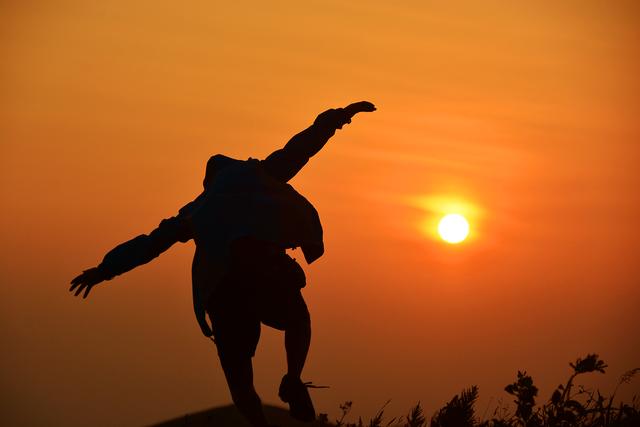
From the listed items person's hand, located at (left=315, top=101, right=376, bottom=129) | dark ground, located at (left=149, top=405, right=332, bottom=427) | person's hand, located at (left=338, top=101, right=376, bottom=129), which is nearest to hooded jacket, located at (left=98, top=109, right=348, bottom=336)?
person's hand, located at (left=315, top=101, right=376, bottom=129)

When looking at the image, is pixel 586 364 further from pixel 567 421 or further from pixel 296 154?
pixel 296 154

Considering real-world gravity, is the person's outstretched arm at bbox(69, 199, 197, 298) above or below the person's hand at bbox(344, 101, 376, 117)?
below

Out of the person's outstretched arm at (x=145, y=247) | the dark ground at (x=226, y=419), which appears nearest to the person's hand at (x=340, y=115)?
the person's outstretched arm at (x=145, y=247)

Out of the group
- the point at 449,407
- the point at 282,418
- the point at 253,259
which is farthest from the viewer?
the point at 282,418

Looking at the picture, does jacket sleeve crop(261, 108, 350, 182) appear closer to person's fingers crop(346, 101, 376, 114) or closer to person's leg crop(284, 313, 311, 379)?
person's fingers crop(346, 101, 376, 114)

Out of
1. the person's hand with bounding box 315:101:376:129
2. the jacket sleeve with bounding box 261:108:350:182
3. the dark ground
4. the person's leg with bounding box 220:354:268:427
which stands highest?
the person's hand with bounding box 315:101:376:129

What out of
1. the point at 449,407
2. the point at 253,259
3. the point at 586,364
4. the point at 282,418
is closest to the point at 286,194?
the point at 253,259

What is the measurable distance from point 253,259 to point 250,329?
0.48 m

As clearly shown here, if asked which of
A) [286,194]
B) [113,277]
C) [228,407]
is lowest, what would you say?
[228,407]

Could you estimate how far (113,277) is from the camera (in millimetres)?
8406

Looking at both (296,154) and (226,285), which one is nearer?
(226,285)

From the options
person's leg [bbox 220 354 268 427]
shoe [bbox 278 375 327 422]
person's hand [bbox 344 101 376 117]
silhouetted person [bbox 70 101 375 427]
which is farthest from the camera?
person's hand [bbox 344 101 376 117]

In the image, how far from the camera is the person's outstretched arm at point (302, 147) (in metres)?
8.76

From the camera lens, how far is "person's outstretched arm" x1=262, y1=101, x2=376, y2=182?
876 cm
